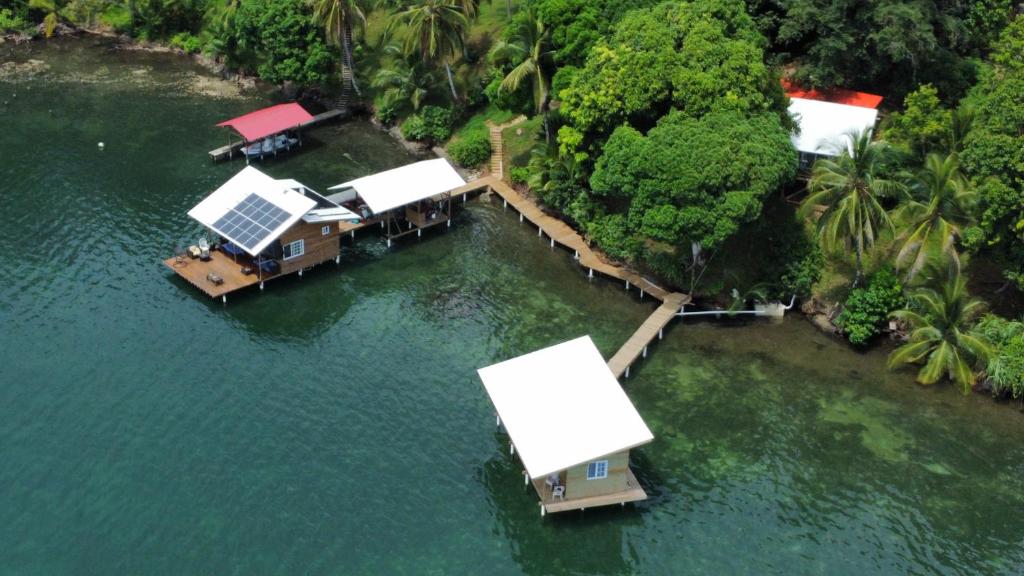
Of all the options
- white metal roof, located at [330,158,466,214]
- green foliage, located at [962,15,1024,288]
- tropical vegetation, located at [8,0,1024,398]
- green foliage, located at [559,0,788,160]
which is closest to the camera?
green foliage, located at [962,15,1024,288]

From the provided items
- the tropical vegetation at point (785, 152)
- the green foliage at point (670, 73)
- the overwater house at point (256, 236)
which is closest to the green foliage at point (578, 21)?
the tropical vegetation at point (785, 152)

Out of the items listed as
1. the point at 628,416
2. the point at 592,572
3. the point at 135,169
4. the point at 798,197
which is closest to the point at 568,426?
the point at 628,416

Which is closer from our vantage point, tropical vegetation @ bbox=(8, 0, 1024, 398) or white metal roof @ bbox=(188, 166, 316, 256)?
tropical vegetation @ bbox=(8, 0, 1024, 398)

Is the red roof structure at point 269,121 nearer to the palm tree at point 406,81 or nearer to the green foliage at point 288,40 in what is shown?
the green foliage at point 288,40

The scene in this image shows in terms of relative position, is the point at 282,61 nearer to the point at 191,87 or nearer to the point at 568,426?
the point at 191,87

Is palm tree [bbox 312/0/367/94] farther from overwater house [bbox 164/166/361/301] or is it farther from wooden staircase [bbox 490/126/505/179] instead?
overwater house [bbox 164/166/361/301]

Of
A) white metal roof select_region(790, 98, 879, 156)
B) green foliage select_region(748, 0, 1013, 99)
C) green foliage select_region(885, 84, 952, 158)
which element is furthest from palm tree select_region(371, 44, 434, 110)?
green foliage select_region(885, 84, 952, 158)

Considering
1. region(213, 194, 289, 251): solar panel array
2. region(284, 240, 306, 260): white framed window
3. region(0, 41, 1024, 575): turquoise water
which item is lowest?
region(0, 41, 1024, 575): turquoise water
